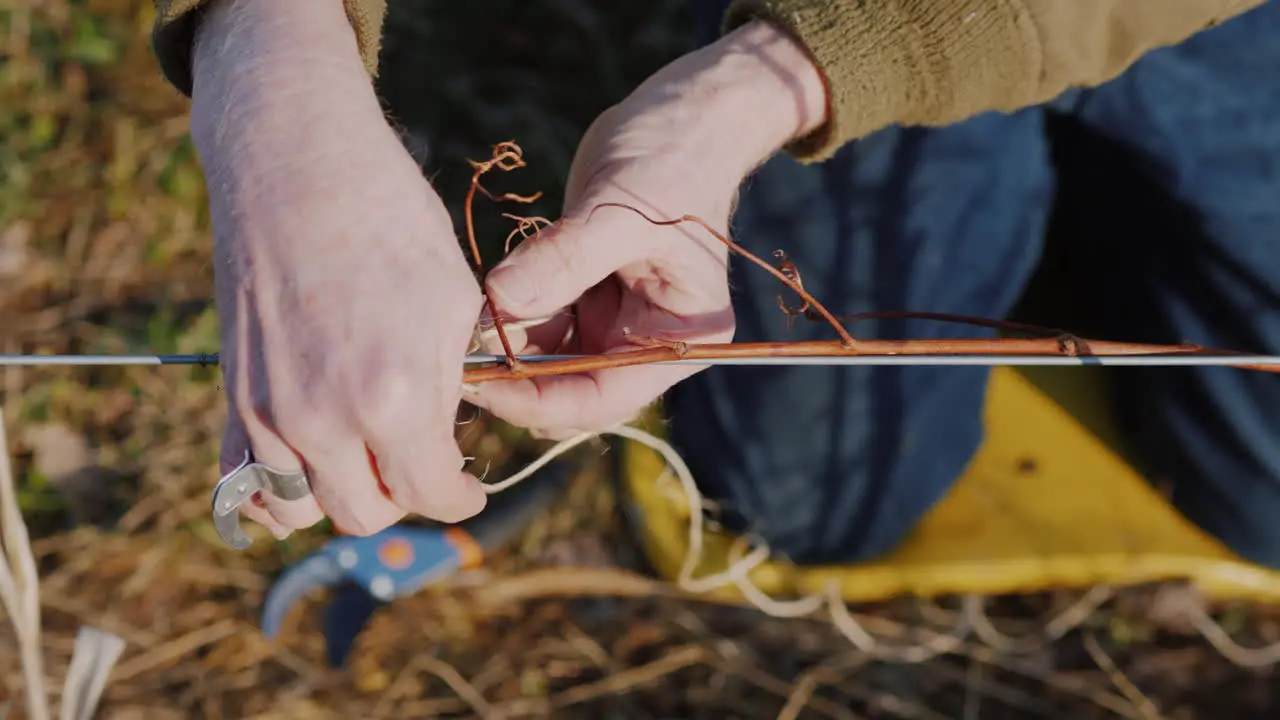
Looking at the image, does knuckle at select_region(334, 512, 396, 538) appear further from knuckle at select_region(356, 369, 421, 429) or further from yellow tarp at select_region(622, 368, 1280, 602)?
yellow tarp at select_region(622, 368, 1280, 602)

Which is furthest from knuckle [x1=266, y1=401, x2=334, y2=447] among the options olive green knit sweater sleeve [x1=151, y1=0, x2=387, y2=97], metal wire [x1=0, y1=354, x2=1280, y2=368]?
olive green knit sweater sleeve [x1=151, y1=0, x2=387, y2=97]

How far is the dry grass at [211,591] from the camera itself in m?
1.33

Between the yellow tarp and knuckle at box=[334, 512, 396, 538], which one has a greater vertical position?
knuckle at box=[334, 512, 396, 538]

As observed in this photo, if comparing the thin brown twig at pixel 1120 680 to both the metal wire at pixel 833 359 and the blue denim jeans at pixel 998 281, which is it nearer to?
the blue denim jeans at pixel 998 281

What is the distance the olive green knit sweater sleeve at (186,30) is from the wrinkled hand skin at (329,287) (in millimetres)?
67

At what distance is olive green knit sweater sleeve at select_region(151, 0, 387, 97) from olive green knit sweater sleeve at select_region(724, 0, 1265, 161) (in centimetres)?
30

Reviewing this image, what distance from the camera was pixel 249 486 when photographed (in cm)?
66

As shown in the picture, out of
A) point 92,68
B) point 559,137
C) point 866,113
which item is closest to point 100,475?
point 92,68

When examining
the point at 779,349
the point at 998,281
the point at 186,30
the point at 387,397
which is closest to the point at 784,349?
the point at 779,349

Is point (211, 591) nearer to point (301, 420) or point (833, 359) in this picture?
point (301, 420)

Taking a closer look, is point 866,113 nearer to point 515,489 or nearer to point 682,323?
point 682,323

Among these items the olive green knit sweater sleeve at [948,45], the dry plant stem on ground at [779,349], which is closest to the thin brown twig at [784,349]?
the dry plant stem on ground at [779,349]

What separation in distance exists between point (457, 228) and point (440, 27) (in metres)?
0.43

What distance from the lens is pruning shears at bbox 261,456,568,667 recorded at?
4.29 ft
